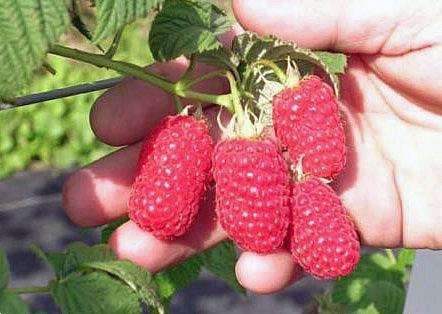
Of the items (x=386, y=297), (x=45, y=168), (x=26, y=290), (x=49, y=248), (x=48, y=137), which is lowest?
(x=49, y=248)

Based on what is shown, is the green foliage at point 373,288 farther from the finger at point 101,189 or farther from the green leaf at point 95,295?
the green leaf at point 95,295

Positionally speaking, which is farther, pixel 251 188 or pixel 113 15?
pixel 251 188

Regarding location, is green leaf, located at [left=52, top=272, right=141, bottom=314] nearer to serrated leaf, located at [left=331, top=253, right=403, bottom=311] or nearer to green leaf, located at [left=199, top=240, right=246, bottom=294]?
green leaf, located at [left=199, top=240, right=246, bottom=294]

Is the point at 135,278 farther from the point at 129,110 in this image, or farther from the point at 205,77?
the point at 129,110

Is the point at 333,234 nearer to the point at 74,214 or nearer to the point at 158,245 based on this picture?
the point at 158,245

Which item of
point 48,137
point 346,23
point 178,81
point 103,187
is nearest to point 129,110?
point 103,187

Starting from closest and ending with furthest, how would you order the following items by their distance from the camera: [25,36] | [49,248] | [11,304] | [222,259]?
[25,36], [11,304], [222,259], [49,248]

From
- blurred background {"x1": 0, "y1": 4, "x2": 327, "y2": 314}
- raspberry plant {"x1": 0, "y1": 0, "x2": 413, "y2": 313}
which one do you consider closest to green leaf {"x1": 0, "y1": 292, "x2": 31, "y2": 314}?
raspberry plant {"x1": 0, "y1": 0, "x2": 413, "y2": 313}
